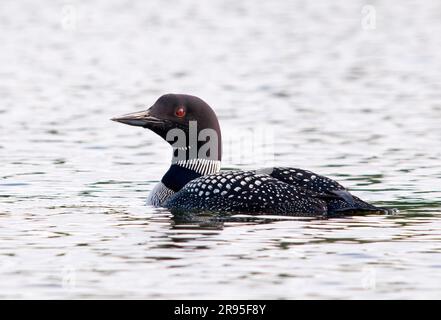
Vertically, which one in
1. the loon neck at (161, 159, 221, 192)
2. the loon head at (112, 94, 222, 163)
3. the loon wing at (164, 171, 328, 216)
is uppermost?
the loon head at (112, 94, 222, 163)

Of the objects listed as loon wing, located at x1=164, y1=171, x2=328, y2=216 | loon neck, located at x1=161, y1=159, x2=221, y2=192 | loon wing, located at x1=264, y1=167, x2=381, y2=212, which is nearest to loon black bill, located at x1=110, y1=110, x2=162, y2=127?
loon neck, located at x1=161, y1=159, x2=221, y2=192

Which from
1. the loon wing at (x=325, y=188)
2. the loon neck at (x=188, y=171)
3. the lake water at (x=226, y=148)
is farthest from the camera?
the loon neck at (x=188, y=171)

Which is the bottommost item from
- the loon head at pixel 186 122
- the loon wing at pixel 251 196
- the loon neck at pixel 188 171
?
the loon wing at pixel 251 196

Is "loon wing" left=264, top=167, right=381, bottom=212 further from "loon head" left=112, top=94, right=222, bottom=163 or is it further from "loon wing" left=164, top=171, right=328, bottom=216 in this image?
"loon head" left=112, top=94, right=222, bottom=163

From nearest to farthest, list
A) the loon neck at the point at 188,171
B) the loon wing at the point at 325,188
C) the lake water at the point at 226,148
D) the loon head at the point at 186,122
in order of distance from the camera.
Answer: the lake water at the point at 226,148 < the loon wing at the point at 325,188 < the loon head at the point at 186,122 < the loon neck at the point at 188,171

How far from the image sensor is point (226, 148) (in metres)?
14.7

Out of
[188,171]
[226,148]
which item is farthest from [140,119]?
[226,148]

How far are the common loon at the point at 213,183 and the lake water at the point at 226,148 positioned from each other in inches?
8.2

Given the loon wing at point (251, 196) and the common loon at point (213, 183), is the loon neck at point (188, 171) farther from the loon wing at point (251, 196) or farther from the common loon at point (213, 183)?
the loon wing at point (251, 196)

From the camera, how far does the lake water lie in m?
8.43

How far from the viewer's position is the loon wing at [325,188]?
1046 centimetres

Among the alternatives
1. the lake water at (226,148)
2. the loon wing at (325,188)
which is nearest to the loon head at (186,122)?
the lake water at (226,148)
